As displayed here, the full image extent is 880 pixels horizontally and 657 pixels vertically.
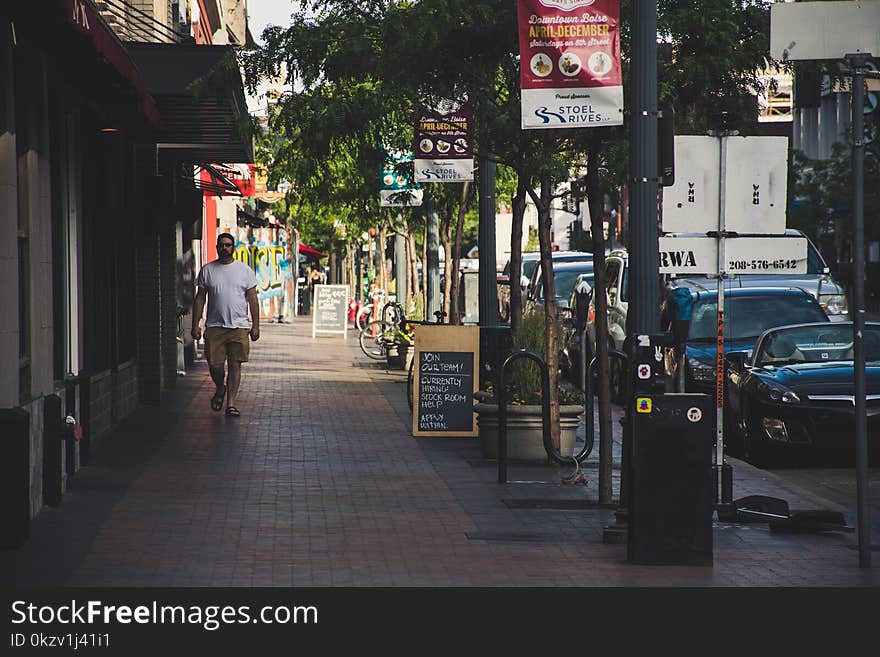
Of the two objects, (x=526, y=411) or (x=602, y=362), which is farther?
(x=526, y=411)

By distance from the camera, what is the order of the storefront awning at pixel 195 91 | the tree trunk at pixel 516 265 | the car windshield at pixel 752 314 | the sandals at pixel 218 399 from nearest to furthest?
the storefront awning at pixel 195 91 → the tree trunk at pixel 516 265 → the sandals at pixel 218 399 → the car windshield at pixel 752 314

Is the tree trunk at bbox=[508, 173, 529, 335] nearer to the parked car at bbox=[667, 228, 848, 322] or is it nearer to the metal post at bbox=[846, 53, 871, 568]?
the parked car at bbox=[667, 228, 848, 322]

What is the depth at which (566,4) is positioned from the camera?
1095cm

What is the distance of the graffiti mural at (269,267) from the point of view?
54.8 metres

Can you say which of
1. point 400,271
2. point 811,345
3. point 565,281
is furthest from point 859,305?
point 400,271

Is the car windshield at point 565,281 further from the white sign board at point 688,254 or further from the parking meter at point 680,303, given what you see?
the white sign board at point 688,254

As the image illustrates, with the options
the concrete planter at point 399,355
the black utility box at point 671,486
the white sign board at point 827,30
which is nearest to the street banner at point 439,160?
the concrete planter at point 399,355

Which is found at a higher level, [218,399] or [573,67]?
[573,67]

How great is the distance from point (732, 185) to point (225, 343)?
8273 mm

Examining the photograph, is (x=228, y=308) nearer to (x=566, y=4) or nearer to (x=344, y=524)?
(x=344, y=524)

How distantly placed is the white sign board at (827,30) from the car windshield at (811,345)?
23.9 feet

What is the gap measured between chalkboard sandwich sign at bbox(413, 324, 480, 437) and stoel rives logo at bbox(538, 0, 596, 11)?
5.82 m

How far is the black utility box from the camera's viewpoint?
909 centimetres
